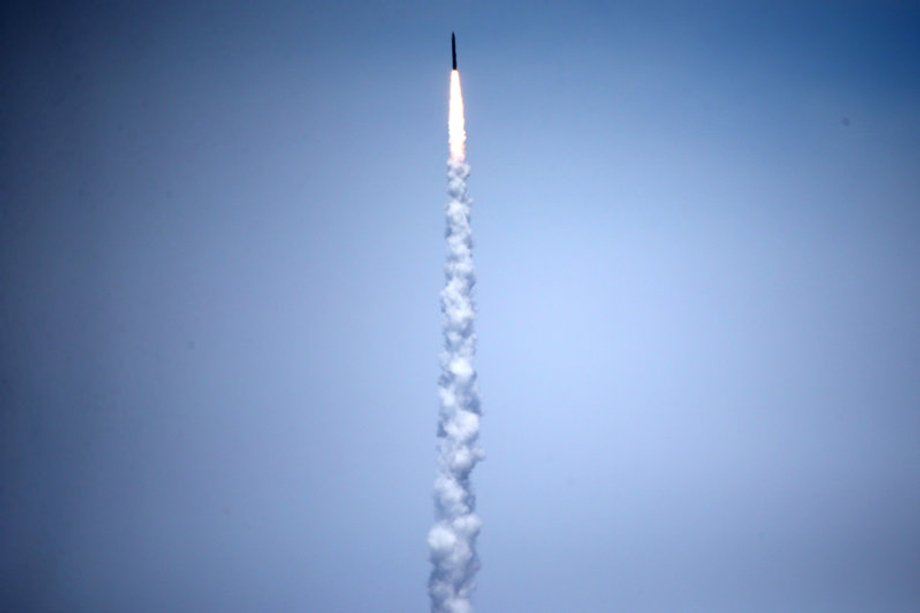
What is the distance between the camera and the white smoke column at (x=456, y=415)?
894 inches

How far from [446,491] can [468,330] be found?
7049 mm

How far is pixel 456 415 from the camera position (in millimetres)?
23219

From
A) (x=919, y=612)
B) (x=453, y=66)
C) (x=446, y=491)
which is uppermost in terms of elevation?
(x=453, y=66)

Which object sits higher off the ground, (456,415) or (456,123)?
(456,123)

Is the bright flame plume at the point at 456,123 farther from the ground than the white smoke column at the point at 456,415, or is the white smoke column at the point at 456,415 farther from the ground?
the bright flame plume at the point at 456,123

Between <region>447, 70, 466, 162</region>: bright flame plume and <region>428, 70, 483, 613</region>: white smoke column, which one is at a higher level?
<region>447, 70, 466, 162</region>: bright flame plume

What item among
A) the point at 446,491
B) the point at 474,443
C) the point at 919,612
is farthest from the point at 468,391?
the point at 919,612

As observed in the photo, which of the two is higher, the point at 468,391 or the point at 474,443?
the point at 468,391

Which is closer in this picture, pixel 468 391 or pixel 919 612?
pixel 468 391

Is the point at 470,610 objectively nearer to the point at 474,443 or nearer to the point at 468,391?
the point at 474,443

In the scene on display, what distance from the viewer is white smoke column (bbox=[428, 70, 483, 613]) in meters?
22.7

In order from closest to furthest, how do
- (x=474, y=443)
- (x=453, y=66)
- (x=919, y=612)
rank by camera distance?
(x=453, y=66)
(x=474, y=443)
(x=919, y=612)

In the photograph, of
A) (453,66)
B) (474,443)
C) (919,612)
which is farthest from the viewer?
(919,612)

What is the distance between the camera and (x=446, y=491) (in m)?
23.1
